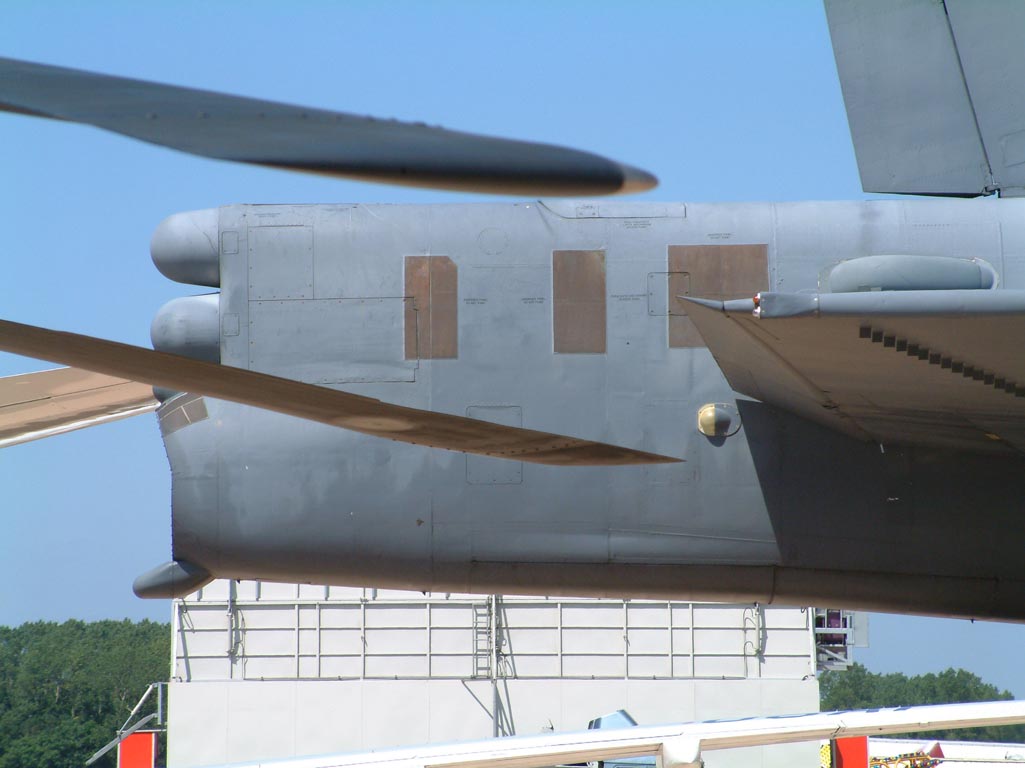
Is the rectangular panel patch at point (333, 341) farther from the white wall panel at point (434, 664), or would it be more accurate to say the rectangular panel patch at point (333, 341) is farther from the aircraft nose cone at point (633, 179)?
the white wall panel at point (434, 664)

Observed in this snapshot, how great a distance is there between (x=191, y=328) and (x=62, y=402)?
1188 mm

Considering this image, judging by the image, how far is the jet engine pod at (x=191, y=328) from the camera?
7906mm

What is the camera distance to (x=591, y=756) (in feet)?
28.6

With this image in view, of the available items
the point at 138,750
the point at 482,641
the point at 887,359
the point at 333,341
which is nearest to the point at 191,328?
the point at 333,341

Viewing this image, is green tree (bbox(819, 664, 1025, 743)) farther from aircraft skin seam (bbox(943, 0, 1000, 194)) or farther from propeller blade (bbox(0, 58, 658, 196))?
propeller blade (bbox(0, 58, 658, 196))

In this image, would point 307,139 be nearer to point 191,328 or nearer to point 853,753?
point 191,328

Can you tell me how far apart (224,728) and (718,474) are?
23685 mm

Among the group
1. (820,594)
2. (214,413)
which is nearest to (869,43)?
(820,594)

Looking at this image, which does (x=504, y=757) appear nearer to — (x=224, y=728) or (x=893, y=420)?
(x=893, y=420)

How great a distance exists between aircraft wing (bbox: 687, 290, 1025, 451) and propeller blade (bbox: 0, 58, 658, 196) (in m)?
2.04

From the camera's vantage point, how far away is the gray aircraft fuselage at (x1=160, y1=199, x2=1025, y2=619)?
757cm

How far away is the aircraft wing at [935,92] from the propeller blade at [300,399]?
3.70 m

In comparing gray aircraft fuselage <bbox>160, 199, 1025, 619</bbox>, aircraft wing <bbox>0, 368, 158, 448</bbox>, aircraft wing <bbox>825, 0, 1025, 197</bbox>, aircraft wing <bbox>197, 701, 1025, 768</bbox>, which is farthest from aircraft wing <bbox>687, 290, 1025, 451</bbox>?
aircraft wing <bbox>0, 368, 158, 448</bbox>

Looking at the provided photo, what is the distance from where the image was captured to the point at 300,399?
4941 mm
